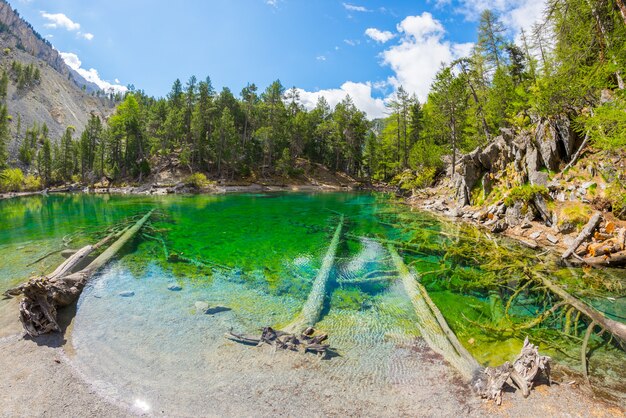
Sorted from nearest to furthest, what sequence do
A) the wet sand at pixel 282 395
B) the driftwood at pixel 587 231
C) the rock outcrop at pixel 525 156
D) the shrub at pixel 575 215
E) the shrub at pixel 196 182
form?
the wet sand at pixel 282 395 < the driftwood at pixel 587 231 < the shrub at pixel 575 215 < the rock outcrop at pixel 525 156 < the shrub at pixel 196 182

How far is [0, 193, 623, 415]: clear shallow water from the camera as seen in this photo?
6562 millimetres

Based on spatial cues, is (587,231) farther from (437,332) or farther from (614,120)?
(437,332)

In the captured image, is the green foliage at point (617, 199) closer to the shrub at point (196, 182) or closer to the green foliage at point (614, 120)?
the green foliage at point (614, 120)

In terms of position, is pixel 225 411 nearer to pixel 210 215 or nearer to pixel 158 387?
pixel 158 387

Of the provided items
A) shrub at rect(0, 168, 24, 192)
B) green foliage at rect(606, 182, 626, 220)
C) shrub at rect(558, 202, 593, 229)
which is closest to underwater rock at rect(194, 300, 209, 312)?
shrub at rect(558, 202, 593, 229)

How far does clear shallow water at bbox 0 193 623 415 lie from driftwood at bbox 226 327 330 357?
30cm

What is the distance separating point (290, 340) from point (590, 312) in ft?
30.6

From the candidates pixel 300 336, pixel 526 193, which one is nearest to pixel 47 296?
pixel 300 336

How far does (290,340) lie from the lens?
815cm

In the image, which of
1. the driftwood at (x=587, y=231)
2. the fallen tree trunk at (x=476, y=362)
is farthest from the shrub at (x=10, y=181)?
the driftwood at (x=587, y=231)

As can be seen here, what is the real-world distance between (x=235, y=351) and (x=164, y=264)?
30.9 ft

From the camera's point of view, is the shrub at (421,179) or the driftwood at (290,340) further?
the shrub at (421,179)

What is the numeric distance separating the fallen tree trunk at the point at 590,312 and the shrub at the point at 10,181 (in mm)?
87826

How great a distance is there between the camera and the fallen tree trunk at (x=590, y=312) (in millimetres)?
8272
